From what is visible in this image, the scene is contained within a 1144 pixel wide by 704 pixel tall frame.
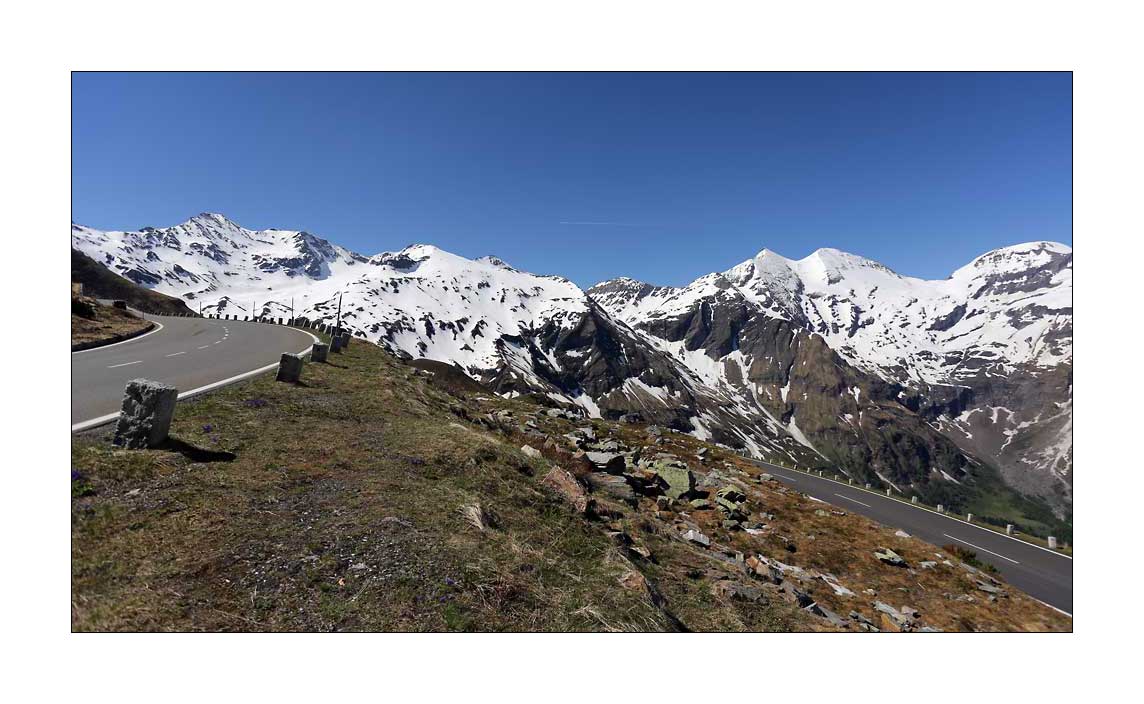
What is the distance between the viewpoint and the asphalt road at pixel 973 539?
20.7 meters

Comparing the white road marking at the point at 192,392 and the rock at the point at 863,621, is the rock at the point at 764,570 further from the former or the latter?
the white road marking at the point at 192,392

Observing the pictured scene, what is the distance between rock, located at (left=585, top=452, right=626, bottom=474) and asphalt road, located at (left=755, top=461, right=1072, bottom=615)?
14.4 m

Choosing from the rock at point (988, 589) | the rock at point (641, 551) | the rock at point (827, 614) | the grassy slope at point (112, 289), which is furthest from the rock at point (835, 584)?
the grassy slope at point (112, 289)

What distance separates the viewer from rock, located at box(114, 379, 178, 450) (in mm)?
8969

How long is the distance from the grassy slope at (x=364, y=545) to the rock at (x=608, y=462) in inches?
131

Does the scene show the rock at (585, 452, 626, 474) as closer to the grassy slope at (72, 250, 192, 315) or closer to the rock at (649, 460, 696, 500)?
the rock at (649, 460, 696, 500)

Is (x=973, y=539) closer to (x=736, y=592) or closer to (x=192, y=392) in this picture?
(x=736, y=592)

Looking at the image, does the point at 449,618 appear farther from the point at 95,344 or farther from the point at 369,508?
the point at 95,344

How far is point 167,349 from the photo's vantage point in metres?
23.5

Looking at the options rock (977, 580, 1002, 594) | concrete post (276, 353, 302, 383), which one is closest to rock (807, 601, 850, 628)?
rock (977, 580, 1002, 594)

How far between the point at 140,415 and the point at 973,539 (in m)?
39.0

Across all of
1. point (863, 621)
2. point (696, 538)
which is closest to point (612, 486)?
point (696, 538)
